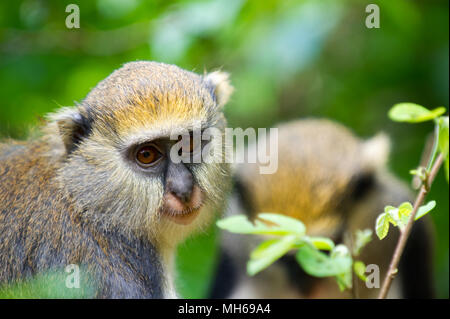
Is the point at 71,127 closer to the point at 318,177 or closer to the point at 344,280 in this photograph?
the point at 344,280

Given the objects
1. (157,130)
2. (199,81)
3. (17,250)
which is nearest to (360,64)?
(199,81)

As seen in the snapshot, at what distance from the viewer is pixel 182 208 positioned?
12.9 feet

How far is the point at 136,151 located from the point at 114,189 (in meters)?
0.30

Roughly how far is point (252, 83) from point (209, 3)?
2.25 meters

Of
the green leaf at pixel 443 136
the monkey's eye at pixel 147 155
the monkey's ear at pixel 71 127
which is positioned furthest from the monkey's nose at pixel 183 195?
the green leaf at pixel 443 136

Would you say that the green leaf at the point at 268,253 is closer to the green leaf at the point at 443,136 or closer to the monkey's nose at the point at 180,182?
the green leaf at the point at 443,136

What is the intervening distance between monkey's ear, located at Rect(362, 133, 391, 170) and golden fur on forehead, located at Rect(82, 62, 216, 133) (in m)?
2.43

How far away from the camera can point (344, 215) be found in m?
5.51

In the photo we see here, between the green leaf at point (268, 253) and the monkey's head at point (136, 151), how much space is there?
169 cm

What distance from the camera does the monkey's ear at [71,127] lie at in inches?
159

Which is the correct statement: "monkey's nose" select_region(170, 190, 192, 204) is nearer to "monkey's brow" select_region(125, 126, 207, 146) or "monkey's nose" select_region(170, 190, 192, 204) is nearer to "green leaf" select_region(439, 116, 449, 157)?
"monkey's brow" select_region(125, 126, 207, 146)

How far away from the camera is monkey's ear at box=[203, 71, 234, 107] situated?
15.1 ft

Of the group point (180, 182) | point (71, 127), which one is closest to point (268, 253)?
point (180, 182)

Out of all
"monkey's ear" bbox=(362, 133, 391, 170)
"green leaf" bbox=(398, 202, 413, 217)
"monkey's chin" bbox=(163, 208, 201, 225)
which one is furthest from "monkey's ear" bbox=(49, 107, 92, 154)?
"monkey's ear" bbox=(362, 133, 391, 170)
